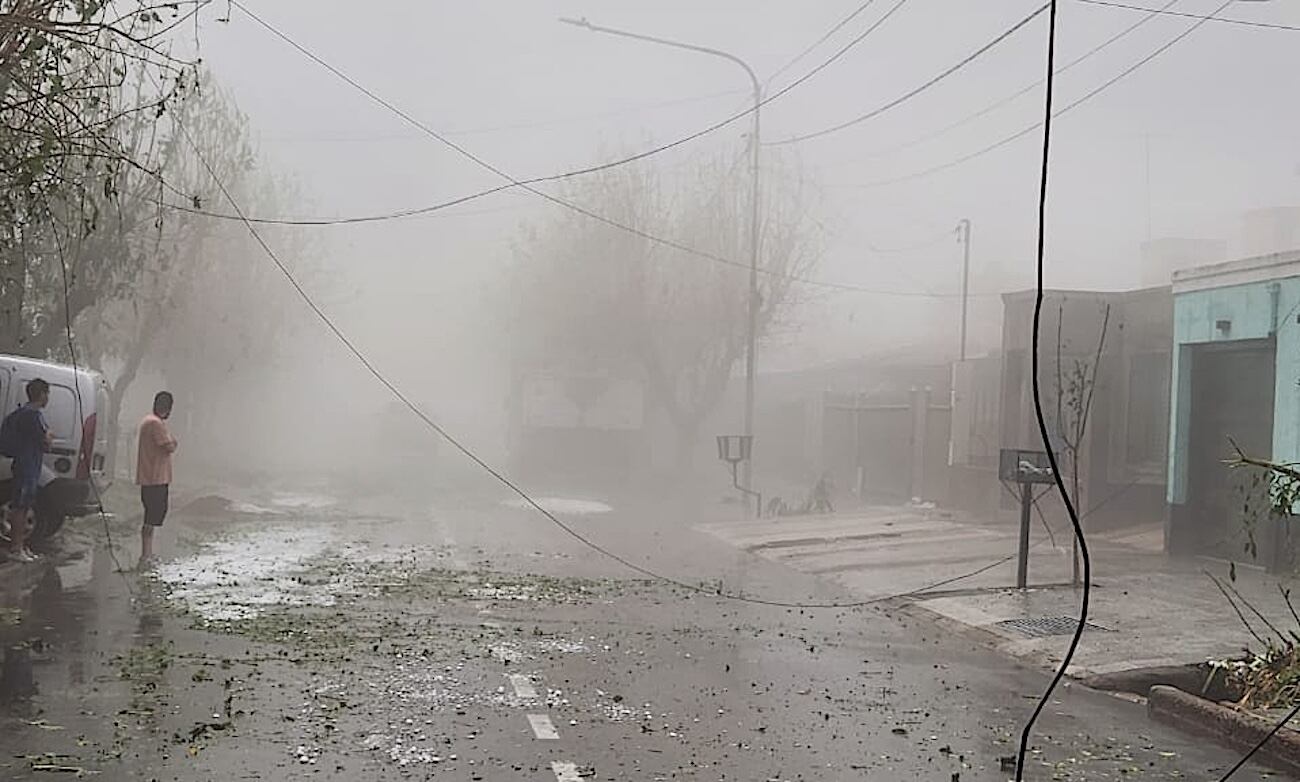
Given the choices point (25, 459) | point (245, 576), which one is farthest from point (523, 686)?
point (25, 459)

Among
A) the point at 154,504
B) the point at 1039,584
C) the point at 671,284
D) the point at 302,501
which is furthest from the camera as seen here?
the point at 671,284

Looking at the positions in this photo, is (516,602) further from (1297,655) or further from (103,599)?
(1297,655)

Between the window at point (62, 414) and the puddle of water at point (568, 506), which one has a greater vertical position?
the window at point (62, 414)

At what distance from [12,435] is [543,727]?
27.1 ft

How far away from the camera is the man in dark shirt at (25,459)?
43.1 ft

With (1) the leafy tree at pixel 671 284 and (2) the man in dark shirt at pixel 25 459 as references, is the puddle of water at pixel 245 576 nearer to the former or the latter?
(2) the man in dark shirt at pixel 25 459

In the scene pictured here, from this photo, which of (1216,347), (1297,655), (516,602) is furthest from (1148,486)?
(1297,655)

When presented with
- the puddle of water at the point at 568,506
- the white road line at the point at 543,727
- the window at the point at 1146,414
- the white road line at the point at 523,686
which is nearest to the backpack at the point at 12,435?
the white road line at the point at 523,686

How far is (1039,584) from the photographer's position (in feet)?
48.6

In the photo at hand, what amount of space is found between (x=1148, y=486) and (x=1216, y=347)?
4.24 metres

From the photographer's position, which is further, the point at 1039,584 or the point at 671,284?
the point at 671,284

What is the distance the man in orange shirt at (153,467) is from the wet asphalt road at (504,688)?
0.51 metres

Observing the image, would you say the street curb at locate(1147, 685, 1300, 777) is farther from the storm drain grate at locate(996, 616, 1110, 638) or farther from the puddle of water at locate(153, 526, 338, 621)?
the puddle of water at locate(153, 526, 338, 621)

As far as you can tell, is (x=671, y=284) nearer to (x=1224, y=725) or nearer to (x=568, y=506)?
(x=568, y=506)
